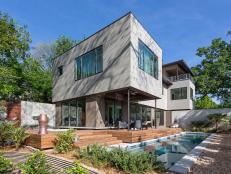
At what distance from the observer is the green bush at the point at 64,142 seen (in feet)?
28.1

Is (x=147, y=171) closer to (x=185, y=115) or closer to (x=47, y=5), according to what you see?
(x=47, y=5)

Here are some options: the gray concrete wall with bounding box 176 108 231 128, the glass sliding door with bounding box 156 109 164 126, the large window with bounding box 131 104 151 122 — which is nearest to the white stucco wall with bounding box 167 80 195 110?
the gray concrete wall with bounding box 176 108 231 128

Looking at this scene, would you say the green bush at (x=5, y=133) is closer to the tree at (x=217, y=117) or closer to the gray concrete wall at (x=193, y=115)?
the tree at (x=217, y=117)

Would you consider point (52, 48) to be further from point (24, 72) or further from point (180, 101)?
point (180, 101)

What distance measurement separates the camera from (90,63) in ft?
58.4

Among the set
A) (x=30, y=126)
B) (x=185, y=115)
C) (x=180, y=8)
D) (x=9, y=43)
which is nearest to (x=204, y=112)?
(x=185, y=115)

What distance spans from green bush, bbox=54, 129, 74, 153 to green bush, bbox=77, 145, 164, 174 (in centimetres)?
125

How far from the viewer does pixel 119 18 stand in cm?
1530

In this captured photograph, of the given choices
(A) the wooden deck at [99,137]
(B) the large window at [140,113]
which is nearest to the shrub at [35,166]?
(A) the wooden deck at [99,137]

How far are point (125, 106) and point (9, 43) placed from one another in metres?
12.3

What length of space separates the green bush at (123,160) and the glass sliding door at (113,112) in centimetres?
1015

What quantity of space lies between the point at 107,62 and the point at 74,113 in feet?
20.5

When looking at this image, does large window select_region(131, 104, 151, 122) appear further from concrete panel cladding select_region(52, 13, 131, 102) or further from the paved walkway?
the paved walkway

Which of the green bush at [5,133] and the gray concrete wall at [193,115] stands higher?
the green bush at [5,133]
